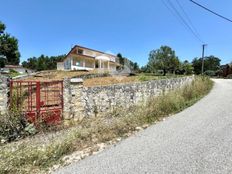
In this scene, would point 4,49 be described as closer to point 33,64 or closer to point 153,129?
point 153,129

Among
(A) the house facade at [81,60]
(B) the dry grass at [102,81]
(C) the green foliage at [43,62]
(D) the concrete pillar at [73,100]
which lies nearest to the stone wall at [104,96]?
(D) the concrete pillar at [73,100]

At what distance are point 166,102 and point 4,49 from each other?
37436 mm

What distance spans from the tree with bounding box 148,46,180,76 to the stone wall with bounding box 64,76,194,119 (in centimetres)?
3220

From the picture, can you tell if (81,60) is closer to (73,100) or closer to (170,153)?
(73,100)

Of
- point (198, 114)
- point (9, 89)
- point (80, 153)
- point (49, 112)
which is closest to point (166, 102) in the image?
point (198, 114)

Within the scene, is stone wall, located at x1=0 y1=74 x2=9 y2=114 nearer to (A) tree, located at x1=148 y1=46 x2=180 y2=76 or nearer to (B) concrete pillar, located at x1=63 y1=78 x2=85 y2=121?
(B) concrete pillar, located at x1=63 y1=78 x2=85 y2=121

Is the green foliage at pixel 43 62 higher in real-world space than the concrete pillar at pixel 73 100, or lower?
higher

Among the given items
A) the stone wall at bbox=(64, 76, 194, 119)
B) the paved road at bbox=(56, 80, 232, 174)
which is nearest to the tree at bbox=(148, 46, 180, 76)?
the stone wall at bbox=(64, 76, 194, 119)

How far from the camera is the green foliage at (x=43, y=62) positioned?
267 feet

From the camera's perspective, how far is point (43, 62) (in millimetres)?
85812

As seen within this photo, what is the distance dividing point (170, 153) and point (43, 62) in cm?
8649

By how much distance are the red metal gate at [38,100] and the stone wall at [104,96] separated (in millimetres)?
371

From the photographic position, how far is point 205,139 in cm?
591

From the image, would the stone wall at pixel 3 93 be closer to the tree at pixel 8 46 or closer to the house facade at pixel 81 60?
the house facade at pixel 81 60
